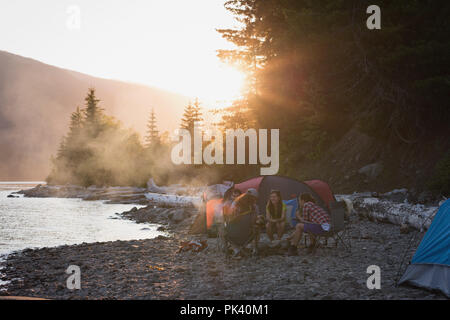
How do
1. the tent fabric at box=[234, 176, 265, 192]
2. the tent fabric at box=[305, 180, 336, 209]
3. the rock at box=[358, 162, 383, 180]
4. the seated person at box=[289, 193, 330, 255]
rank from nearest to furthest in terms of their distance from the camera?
the seated person at box=[289, 193, 330, 255] < the tent fabric at box=[234, 176, 265, 192] < the tent fabric at box=[305, 180, 336, 209] < the rock at box=[358, 162, 383, 180]

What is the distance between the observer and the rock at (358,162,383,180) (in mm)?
18828

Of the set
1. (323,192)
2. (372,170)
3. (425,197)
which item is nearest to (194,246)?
(323,192)

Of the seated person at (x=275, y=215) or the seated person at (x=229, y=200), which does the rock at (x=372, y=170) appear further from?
the seated person at (x=229, y=200)

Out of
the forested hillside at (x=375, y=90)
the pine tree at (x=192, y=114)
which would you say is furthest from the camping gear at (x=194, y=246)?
the pine tree at (x=192, y=114)

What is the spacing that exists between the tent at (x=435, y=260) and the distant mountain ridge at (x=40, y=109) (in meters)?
153

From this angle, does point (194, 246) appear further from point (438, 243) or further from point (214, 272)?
point (438, 243)

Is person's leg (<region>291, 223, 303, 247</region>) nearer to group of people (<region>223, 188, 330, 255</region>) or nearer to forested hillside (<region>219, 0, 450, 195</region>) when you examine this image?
group of people (<region>223, 188, 330, 255</region>)

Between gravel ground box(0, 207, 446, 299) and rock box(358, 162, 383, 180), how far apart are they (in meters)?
6.96

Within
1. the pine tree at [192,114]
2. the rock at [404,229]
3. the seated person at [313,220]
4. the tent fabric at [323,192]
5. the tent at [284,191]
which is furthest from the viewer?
the pine tree at [192,114]

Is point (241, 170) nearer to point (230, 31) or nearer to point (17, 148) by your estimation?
point (230, 31)

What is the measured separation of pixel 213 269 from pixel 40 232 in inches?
513

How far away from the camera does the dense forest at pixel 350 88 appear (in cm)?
1576

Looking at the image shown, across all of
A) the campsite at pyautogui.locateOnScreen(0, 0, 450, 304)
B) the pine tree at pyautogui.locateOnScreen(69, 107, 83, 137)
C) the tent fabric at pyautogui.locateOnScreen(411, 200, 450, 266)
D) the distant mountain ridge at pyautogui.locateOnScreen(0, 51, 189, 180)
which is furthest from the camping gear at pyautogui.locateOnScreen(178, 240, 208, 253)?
the distant mountain ridge at pyautogui.locateOnScreen(0, 51, 189, 180)

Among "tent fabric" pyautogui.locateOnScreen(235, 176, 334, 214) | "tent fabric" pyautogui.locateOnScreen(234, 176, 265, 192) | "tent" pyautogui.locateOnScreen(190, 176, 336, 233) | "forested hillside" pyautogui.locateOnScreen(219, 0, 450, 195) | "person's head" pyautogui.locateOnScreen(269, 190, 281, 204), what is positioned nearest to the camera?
"person's head" pyautogui.locateOnScreen(269, 190, 281, 204)
